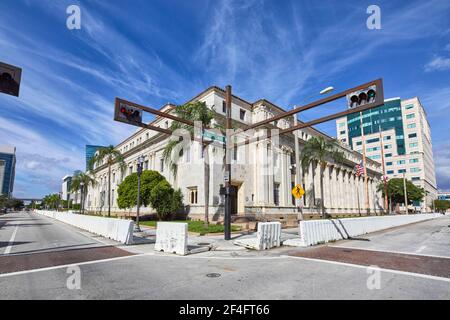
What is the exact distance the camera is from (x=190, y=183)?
31.6 metres

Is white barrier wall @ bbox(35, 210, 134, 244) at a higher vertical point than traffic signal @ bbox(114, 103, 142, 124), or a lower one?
lower

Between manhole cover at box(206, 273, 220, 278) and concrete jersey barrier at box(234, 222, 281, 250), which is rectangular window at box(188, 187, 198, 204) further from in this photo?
manhole cover at box(206, 273, 220, 278)

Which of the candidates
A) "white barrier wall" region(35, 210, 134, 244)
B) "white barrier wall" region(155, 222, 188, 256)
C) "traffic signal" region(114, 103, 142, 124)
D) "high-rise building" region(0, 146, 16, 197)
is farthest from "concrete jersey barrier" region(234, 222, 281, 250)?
"high-rise building" region(0, 146, 16, 197)

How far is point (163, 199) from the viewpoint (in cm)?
2883

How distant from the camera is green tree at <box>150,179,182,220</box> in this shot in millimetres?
28312

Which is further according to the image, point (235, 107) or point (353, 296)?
point (235, 107)

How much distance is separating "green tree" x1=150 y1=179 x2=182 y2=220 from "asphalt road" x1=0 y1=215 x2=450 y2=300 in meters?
19.6

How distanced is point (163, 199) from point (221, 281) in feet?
76.8
